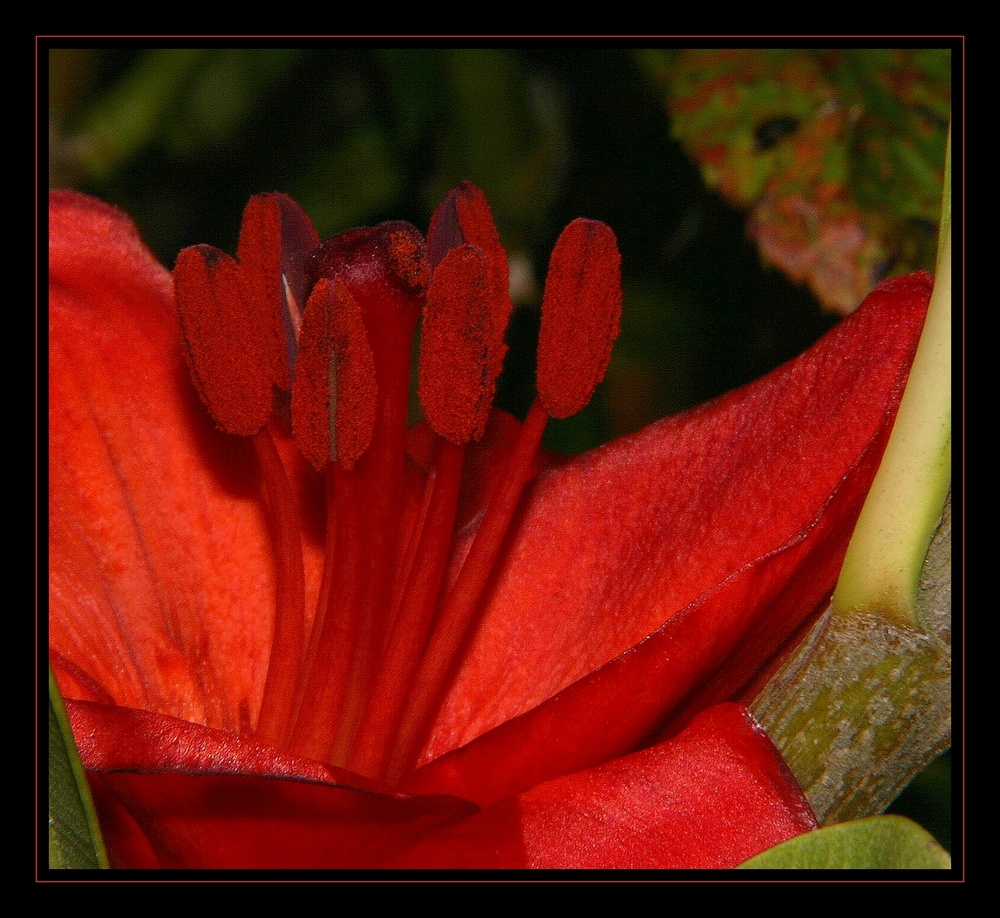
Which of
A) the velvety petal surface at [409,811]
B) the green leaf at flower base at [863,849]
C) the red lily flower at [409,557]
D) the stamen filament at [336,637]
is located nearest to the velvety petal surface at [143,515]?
the red lily flower at [409,557]

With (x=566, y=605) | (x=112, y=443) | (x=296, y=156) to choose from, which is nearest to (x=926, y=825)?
(x=566, y=605)

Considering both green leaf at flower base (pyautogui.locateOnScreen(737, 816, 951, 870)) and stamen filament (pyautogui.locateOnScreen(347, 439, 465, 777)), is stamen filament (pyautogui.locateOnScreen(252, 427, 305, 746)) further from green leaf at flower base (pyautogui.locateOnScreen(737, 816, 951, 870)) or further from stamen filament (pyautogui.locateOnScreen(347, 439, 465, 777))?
green leaf at flower base (pyautogui.locateOnScreen(737, 816, 951, 870))

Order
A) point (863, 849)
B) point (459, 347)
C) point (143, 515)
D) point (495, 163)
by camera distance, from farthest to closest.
Answer: point (495, 163)
point (143, 515)
point (459, 347)
point (863, 849)

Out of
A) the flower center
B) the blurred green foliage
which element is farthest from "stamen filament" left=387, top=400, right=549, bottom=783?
the blurred green foliage

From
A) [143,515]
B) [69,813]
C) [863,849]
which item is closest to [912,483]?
[863,849]

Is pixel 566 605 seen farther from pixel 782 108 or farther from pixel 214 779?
pixel 782 108

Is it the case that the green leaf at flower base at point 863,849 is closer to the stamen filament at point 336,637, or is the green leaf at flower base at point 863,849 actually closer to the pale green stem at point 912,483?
the pale green stem at point 912,483

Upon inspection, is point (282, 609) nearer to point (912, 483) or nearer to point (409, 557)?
point (409, 557)
